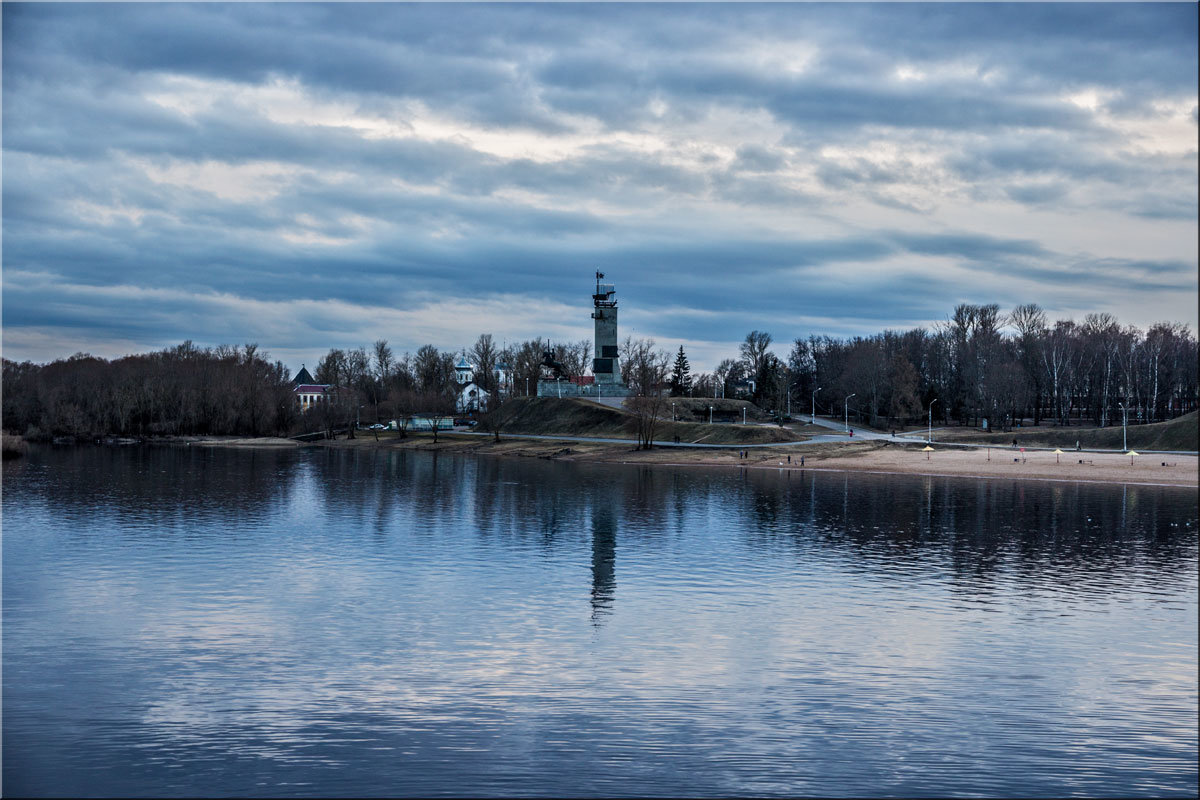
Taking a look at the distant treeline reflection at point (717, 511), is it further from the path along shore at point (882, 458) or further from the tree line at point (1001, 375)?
the tree line at point (1001, 375)

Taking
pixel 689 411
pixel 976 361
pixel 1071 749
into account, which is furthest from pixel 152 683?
pixel 976 361

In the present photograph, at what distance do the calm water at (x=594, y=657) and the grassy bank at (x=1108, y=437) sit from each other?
39.3 m

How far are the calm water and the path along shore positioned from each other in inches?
1182

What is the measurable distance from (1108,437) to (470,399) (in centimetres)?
12123

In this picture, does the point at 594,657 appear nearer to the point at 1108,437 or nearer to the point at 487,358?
the point at 1108,437

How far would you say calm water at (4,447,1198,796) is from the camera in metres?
17.0

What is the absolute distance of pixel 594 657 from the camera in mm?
24016

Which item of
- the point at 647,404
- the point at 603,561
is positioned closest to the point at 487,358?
the point at 647,404

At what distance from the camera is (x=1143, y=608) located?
29359 millimetres

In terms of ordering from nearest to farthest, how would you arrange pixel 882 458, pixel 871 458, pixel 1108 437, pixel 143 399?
1. pixel 1108 437
2. pixel 882 458
3. pixel 871 458
4. pixel 143 399

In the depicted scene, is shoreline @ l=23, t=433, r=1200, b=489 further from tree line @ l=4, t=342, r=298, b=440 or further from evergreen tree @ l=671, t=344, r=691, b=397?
evergreen tree @ l=671, t=344, r=691, b=397

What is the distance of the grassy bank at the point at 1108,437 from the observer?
83.2m

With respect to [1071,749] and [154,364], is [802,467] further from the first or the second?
[154,364]

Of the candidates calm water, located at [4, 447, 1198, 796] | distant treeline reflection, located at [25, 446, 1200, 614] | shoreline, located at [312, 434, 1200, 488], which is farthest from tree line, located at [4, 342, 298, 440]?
calm water, located at [4, 447, 1198, 796]
